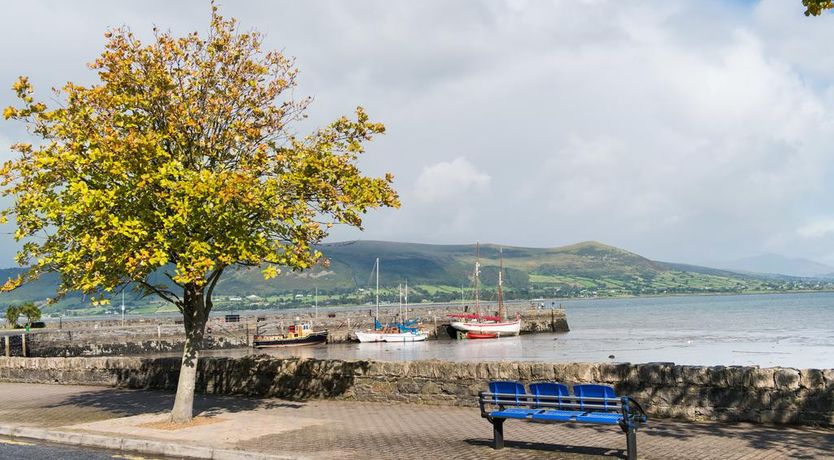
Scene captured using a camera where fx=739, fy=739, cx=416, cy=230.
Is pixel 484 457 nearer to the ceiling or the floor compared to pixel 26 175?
nearer to the floor

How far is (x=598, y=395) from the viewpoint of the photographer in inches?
452

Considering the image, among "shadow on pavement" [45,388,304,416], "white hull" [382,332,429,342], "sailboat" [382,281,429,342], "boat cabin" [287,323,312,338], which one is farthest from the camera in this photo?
"sailboat" [382,281,429,342]

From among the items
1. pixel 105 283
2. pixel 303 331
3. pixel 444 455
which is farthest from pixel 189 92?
pixel 303 331

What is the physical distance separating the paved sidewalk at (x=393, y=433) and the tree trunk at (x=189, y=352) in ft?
2.44

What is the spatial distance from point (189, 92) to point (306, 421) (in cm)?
741

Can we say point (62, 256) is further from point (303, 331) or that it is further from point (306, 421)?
point (303, 331)

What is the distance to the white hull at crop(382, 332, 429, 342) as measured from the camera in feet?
283

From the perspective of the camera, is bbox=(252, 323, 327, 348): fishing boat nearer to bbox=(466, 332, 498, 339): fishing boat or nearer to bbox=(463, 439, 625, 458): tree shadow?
bbox=(466, 332, 498, 339): fishing boat

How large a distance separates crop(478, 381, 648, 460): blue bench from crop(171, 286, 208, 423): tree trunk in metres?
6.73

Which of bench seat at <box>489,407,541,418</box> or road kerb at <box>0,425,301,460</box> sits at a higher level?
bench seat at <box>489,407,541,418</box>

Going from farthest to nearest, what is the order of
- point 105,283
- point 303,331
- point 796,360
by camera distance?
point 303,331 < point 796,360 < point 105,283

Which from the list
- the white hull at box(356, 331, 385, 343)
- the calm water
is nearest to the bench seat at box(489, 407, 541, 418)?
the calm water

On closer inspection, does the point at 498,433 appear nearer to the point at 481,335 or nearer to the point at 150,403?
the point at 150,403

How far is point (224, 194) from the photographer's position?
45.1ft
